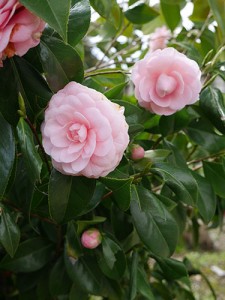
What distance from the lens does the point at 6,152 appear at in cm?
53

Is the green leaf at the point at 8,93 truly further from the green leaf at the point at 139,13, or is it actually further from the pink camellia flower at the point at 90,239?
the green leaf at the point at 139,13

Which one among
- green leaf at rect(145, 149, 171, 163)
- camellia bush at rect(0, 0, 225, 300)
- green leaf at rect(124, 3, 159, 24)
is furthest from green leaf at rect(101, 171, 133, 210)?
green leaf at rect(124, 3, 159, 24)

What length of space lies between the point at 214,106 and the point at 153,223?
0.73 feet

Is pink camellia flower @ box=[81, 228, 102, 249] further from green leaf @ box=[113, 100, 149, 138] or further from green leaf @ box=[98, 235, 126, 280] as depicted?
green leaf @ box=[113, 100, 149, 138]

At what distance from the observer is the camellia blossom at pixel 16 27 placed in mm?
435

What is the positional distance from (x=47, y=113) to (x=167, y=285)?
73 cm

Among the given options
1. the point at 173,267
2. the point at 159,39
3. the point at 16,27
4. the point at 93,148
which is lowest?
the point at 173,267

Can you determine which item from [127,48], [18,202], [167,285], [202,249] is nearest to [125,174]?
[18,202]

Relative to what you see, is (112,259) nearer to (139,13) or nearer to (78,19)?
(78,19)

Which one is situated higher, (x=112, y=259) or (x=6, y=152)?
(x=6, y=152)

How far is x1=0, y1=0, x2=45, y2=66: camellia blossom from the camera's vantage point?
0.44 meters

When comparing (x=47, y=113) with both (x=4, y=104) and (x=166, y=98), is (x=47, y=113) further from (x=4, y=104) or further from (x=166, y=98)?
(x=166, y=98)

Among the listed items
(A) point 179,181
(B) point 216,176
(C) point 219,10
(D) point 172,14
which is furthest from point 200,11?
(A) point 179,181


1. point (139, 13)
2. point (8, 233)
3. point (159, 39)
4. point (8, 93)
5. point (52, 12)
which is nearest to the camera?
point (52, 12)
